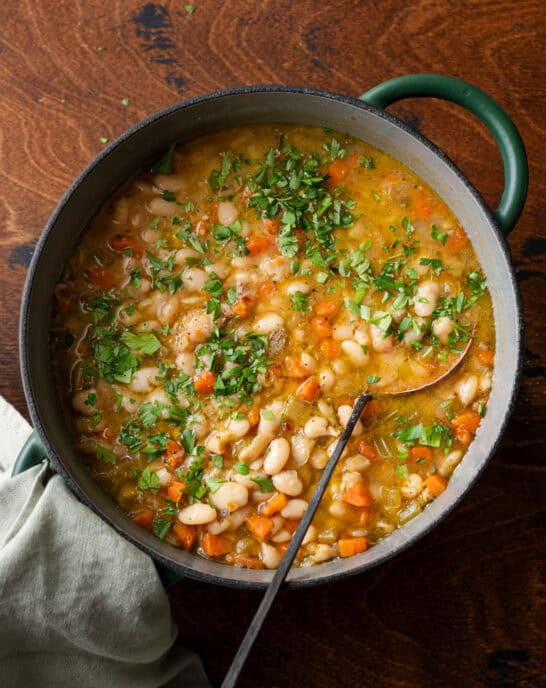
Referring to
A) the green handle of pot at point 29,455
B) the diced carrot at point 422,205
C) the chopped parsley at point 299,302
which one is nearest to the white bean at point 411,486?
the chopped parsley at point 299,302

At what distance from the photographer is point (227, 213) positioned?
2.56 metres

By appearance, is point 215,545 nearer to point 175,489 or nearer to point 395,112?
point 175,489

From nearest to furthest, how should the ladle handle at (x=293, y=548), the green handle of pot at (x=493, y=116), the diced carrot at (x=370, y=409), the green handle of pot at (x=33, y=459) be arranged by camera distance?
the ladle handle at (x=293, y=548) < the green handle of pot at (x=493, y=116) < the green handle of pot at (x=33, y=459) < the diced carrot at (x=370, y=409)

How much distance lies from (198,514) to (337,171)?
126cm

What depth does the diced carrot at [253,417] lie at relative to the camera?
8.26ft

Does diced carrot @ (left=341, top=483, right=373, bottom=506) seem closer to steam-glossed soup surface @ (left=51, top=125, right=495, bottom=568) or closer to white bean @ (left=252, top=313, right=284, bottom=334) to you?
steam-glossed soup surface @ (left=51, top=125, right=495, bottom=568)

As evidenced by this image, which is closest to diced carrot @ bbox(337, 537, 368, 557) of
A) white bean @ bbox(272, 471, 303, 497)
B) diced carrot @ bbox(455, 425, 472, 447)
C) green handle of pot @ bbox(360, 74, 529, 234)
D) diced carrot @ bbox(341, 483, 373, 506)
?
diced carrot @ bbox(341, 483, 373, 506)

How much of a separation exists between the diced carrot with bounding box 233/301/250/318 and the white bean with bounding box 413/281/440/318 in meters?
0.57

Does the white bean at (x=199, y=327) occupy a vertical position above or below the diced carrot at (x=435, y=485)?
above

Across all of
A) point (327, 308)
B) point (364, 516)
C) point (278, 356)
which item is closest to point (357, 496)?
point (364, 516)

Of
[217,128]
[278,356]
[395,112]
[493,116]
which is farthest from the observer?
[395,112]

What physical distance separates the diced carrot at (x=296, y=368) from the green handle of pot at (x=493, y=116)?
774mm

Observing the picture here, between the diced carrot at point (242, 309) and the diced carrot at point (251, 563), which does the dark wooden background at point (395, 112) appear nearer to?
the diced carrot at point (251, 563)

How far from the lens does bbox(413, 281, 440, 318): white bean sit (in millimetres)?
2490
